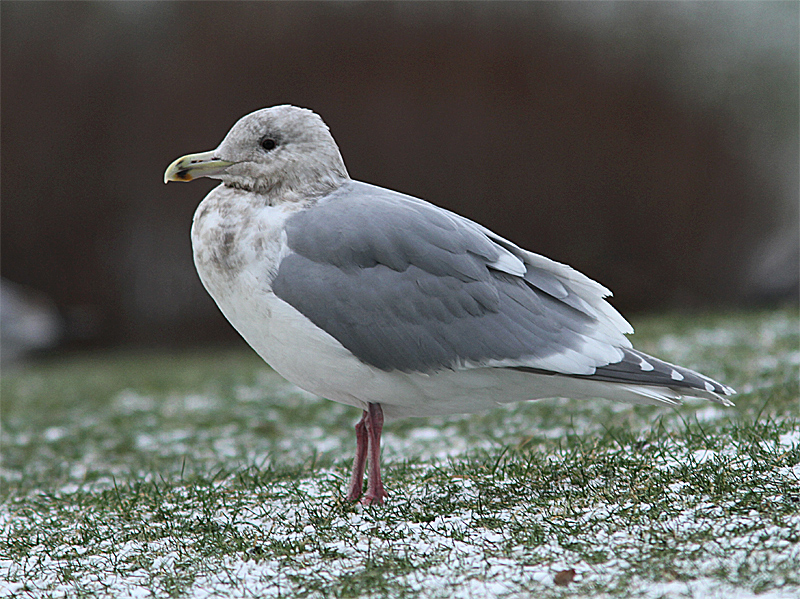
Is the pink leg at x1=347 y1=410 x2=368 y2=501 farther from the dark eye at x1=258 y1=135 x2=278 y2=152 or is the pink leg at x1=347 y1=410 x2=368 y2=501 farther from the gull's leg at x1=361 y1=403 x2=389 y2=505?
the dark eye at x1=258 y1=135 x2=278 y2=152

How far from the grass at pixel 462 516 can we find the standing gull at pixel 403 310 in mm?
360

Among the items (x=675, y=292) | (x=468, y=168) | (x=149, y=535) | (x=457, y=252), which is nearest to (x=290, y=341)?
(x=457, y=252)

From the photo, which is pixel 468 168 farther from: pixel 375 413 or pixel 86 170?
pixel 375 413

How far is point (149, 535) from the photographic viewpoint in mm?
3469

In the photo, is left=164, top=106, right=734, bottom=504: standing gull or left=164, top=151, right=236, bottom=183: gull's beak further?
left=164, top=151, right=236, bottom=183: gull's beak

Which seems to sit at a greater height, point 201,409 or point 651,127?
point 651,127

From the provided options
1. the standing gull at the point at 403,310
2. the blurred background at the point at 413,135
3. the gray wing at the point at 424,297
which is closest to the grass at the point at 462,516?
the standing gull at the point at 403,310

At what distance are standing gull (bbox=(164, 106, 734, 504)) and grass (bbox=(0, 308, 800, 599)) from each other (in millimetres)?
360

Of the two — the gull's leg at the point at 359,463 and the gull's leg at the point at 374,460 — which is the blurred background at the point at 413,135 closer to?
the gull's leg at the point at 359,463

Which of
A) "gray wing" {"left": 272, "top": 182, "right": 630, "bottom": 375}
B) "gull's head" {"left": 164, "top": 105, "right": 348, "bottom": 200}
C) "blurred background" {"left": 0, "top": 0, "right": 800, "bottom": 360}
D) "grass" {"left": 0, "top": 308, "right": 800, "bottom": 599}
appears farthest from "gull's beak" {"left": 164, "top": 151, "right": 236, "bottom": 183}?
"blurred background" {"left": 0, "top": 0, "right": 800, "bottom": 360}

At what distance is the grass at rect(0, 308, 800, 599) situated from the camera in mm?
2754

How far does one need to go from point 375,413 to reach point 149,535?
1024 mm

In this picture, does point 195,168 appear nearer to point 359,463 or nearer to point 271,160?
point 271,160

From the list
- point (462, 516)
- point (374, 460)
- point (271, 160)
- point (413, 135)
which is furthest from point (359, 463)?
point (413, 135)
